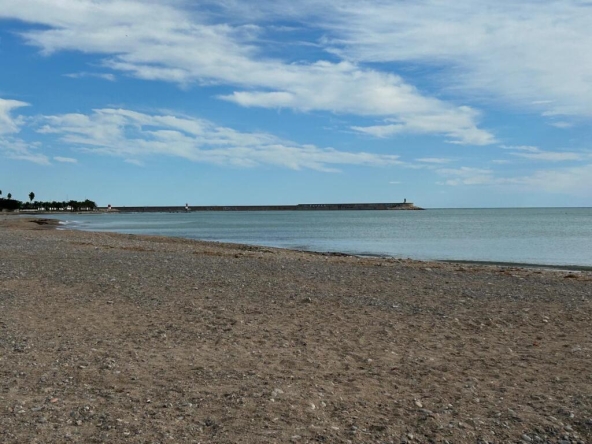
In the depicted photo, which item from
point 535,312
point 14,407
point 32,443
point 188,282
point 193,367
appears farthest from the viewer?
point 188,282

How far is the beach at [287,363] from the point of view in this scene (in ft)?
18.4

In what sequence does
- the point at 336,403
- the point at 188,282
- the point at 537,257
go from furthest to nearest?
the point at 537,257 → the point at 188,282 → the point at 336,403

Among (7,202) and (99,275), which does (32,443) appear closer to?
(99,275)

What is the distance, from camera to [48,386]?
6535 millimetres

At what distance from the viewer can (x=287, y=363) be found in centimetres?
779

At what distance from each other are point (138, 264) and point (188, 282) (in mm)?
4635

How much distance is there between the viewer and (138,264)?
18.8m

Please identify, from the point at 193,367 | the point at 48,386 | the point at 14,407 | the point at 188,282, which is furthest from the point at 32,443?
the point at 188,282

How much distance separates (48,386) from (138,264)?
1248 centimetres

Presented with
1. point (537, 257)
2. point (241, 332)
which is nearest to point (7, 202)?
point (537, 257)

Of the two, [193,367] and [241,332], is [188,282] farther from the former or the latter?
[193,367]

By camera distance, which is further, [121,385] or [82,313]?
[82,313]

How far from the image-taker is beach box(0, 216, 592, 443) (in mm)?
5598

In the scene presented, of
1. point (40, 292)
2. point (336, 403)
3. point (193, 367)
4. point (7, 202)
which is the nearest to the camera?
point (336, 403)
